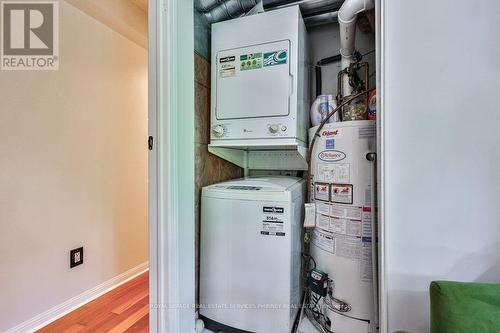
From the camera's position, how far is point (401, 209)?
3.15 feet

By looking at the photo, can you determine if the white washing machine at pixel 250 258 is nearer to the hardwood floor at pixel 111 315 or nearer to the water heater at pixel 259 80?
the water heater at pixel 259 80

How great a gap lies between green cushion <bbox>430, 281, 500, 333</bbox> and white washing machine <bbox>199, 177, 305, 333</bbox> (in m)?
0.67

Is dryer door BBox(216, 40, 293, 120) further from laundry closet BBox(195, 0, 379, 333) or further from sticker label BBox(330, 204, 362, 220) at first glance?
sticker label BBox(330, 204, 362, 220)

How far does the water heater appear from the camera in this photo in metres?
1.41

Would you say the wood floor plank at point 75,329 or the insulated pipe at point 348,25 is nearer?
the insulated pipe at point 348,25

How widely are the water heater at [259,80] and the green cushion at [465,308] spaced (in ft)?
3.10

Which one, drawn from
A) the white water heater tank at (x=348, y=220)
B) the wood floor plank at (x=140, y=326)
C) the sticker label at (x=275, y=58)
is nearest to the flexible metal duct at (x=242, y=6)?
the sticker label at (x=275, y=58)

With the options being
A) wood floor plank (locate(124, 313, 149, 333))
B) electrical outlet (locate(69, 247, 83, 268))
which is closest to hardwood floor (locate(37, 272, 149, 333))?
wood floor plank (locate(124, 313, 149, 333))

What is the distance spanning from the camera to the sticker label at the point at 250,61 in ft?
4.80

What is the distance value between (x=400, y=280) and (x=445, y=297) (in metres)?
0.25

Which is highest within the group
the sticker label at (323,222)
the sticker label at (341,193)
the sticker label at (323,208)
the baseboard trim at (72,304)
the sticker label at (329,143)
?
the sticker label at (329,143)

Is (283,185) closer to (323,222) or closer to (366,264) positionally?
(323,222)

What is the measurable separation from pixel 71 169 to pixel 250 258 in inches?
62.4

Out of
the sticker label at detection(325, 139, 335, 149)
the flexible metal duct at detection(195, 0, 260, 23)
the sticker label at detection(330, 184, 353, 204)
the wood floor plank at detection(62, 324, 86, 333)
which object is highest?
the flexible metal duct at detection(195, 0, 260, 23)
